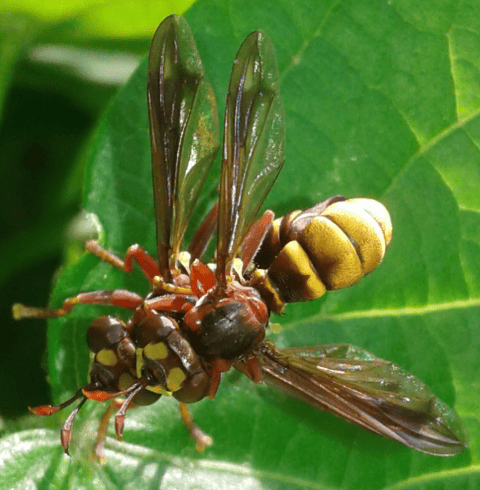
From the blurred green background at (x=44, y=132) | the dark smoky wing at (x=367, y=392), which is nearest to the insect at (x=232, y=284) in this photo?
the dark smoky wing at (x=367, y=392)

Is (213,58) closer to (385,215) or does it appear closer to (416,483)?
(385,215)

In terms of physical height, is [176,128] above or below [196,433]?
above

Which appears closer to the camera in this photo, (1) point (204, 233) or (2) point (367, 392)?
(2) point (367, 392)

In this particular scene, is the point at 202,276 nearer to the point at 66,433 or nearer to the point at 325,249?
the point at 325,249

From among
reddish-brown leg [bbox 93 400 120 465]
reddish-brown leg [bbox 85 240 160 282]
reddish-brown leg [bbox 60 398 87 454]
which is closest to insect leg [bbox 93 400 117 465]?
reddish-brown leg [bbox 93 400 120 465]

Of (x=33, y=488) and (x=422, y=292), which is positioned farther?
(x=422, y=292)

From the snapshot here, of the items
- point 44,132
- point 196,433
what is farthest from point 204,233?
point 44,132

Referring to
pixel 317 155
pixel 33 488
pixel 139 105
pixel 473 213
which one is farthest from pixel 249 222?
pixel 33 488
